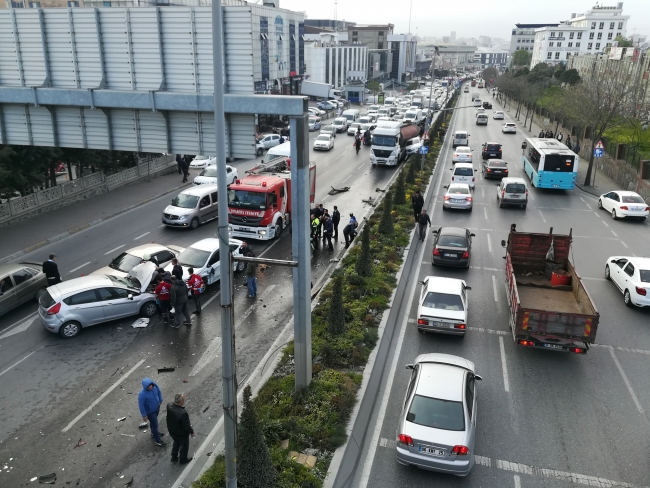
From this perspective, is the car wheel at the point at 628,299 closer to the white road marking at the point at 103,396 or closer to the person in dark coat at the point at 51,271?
the white road marking at the point at 103,396

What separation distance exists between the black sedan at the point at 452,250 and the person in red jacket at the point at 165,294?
9.75 meters

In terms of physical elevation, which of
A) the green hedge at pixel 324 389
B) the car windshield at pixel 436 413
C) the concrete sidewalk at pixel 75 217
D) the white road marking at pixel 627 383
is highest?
the car windshield at pixel 436 413

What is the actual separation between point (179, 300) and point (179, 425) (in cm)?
599

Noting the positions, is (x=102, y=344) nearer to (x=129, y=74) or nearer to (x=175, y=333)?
(x=175, y=333)

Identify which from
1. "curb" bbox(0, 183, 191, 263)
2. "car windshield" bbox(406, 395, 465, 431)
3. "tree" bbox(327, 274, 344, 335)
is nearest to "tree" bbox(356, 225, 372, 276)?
"tree" bbox(327, 274, 344, 335)

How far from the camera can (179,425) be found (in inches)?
362

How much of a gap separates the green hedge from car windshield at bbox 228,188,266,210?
5753 millimetres

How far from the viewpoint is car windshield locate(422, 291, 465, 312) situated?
14.5 metres

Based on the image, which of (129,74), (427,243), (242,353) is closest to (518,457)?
(242,353)

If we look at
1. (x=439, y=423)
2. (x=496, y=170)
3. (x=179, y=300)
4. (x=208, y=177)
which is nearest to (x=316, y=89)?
(x=496, y=170)

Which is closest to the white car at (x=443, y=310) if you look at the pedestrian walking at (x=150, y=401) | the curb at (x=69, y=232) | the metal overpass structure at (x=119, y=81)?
the metal overpass structure at (x=119, y=81)

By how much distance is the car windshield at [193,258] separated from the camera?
17547mm

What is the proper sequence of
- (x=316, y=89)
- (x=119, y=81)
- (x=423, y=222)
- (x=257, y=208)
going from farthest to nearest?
(x=316, y=89)
(x=257, y=208)
(x=423, y=222)
(x=119, y=81)

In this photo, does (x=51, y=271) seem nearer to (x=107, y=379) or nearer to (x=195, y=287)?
(x=195, y=287)
